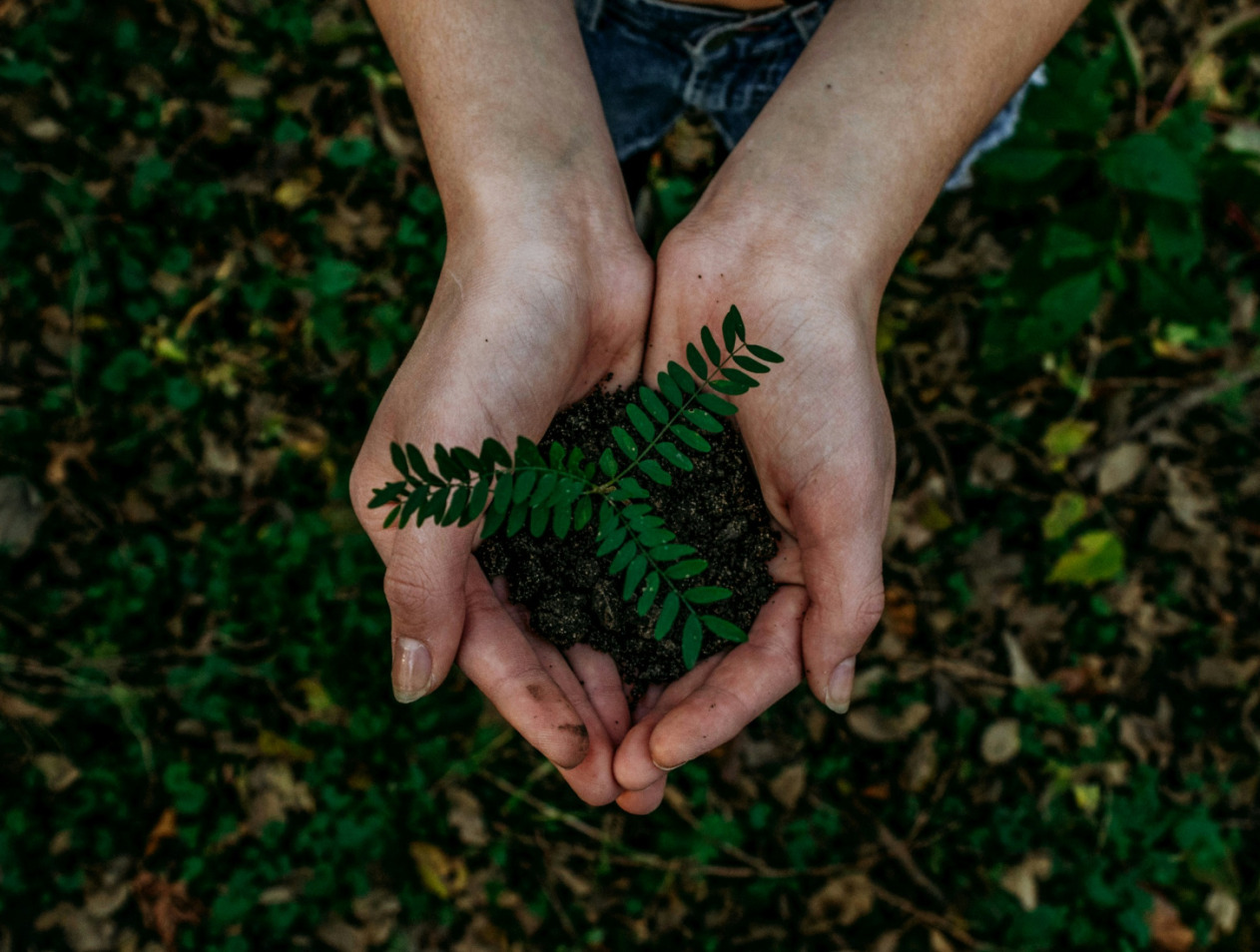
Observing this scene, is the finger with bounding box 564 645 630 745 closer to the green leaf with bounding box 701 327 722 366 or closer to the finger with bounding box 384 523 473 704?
the finger with bounding box 384 523 473 704

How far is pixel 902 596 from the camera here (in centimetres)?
362

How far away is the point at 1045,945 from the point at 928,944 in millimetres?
463

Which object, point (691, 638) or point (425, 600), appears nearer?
point (691, 638)

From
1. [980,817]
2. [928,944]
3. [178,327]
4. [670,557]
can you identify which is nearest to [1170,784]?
[980,817]

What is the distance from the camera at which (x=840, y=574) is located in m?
2.28

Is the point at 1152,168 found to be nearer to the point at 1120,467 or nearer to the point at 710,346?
the point at 1120,467

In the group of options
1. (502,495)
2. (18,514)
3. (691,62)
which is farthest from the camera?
(18,514)

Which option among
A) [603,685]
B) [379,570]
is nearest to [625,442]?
[603,685]

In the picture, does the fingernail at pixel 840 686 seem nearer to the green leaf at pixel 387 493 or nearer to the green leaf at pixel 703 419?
the green leaf at pixel 703 419

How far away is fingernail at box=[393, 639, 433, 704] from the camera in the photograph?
220cm

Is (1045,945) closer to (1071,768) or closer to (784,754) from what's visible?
(1071,768)

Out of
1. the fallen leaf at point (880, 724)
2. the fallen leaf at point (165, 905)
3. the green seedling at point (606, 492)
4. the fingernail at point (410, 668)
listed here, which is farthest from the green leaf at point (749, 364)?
the fallen leaf at point (165, 905)

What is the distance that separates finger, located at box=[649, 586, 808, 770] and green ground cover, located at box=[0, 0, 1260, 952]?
1.20 metres

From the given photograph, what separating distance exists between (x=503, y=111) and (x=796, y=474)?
128 centimetres
